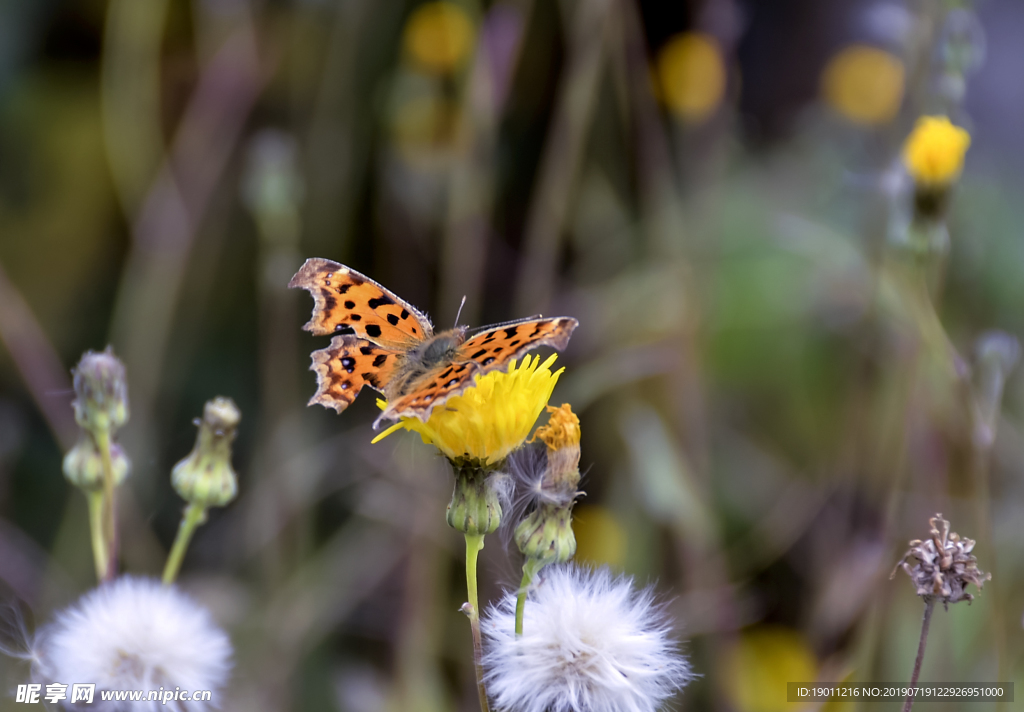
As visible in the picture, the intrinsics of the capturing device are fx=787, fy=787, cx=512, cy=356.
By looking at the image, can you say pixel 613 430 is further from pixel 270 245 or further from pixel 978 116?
pixel 978 116

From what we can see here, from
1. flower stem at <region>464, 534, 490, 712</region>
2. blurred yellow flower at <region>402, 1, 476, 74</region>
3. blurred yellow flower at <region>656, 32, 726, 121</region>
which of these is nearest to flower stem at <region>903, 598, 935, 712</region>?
flower stem at <region>464, 534, 490, 712</region>

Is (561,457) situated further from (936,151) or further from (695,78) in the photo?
(695,78)

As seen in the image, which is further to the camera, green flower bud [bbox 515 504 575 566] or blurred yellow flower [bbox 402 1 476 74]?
blurred yellow flower [bbox 402 1 476 74]

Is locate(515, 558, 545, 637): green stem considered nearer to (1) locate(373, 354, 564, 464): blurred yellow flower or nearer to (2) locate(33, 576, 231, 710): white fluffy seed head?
(1) locate(373, 354, 564, 464): blurred yellow flower

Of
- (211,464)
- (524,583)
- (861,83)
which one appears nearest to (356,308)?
(211,464)

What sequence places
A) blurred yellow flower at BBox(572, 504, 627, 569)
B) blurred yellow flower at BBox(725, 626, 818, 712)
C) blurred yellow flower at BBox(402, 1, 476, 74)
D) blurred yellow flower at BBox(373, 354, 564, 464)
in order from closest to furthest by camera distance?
blurred yellow flower at BBox(373, 354, 564, 464)
blurred yellow flower at BBox(725, 626, 818, 712)
blurred yellow flower at BBox(572, 504, 627, 569)
blurred yellow flower at BBox(402, 1, 476, 74)

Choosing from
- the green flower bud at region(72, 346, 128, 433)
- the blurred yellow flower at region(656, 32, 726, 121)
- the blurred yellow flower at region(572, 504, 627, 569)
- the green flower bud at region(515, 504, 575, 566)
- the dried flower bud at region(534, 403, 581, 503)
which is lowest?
the green flower bud at region(515, 504, 575, 566)

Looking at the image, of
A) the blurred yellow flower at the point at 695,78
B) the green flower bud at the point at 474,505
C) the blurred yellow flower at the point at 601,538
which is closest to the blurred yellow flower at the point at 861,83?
the blurred yellow flower at the point at 695,78
